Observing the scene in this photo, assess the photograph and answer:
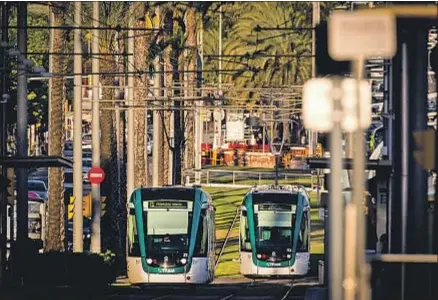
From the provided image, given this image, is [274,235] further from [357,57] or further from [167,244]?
[357,57]

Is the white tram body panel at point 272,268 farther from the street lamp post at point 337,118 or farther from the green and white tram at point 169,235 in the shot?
the street lamp post at point 337,118

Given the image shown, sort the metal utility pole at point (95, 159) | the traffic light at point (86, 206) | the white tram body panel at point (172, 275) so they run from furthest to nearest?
the metal utility pole at point (95, 159) → the traffic light at point (86, 206) → the white tram body panel at point (172, 275)

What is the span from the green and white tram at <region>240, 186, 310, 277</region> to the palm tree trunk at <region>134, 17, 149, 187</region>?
246 inches

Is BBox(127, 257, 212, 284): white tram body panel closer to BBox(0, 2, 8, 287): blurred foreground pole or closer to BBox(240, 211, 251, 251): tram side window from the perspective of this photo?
BBox(0, 2, 8, 287): blurred foreground pole

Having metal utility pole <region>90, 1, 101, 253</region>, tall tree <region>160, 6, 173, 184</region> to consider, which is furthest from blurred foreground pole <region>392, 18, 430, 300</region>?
tall tree <region>160, 6, 173, 184</region>

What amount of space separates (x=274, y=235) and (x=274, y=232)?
92 mm

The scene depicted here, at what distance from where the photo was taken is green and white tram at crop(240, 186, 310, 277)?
1741 inches

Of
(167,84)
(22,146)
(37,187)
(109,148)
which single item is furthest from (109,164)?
(37,187)

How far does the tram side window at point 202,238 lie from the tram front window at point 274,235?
535 cm

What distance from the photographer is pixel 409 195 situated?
22.1 m

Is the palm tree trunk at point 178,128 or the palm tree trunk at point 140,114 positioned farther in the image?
the palm tree trunk at point 178,128

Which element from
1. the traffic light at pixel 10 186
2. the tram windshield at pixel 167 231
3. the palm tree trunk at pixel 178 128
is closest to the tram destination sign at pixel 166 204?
the tram windshield at pixel 167 231

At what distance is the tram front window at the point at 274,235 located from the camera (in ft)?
146

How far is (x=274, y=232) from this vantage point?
44.8 metres
